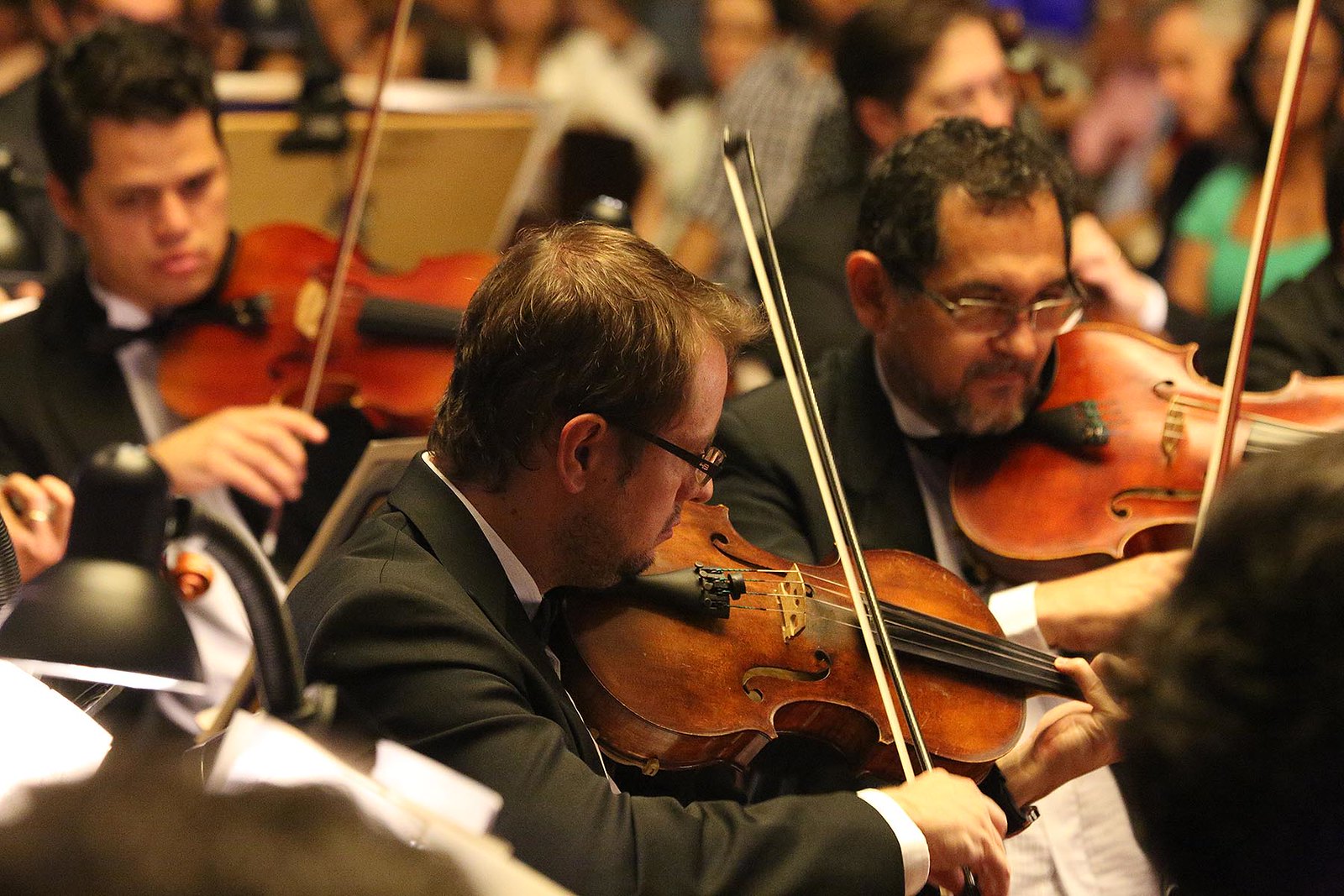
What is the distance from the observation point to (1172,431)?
1891 mm

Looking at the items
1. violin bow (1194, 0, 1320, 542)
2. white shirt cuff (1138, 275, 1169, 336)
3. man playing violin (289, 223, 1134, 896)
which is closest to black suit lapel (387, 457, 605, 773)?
man playing violin (289, 223, 1134, 896)

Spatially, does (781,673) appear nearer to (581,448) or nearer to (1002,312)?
(581,448)

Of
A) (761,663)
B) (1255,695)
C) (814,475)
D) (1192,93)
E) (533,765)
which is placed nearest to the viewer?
(1255,695)

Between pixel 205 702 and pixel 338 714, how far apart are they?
123 cm

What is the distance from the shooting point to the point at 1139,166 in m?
4.59

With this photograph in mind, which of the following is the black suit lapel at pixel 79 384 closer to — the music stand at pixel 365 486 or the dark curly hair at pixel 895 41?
the music stand at pixel 365 486

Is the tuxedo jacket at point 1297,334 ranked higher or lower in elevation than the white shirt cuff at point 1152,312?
higher

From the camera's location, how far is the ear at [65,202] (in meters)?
2.31

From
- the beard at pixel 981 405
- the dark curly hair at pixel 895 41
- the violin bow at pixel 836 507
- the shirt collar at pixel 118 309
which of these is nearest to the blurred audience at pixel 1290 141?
the dark curly hair at pixel 895 41

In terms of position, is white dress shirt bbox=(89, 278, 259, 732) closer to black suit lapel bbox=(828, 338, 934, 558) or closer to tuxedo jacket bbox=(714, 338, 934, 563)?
tuxedo jacket bbox=(714, 338, 934, 563)

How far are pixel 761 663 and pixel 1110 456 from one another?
0.70 meters

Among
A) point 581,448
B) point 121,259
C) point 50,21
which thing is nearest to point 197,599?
point 121,259

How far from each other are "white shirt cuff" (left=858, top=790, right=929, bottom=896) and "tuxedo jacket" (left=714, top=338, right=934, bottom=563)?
0.54 m

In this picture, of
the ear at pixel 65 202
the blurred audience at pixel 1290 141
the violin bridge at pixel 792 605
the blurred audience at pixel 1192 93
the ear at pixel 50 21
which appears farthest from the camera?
the blurred audience at pixel 1192 93
